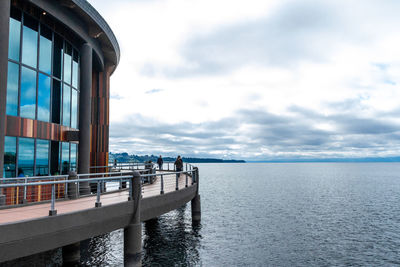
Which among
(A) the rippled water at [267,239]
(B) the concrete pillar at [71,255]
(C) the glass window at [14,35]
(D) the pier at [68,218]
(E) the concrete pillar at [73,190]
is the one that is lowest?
(A) the rippled water at [267,239]

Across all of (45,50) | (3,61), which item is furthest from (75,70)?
(3,61)

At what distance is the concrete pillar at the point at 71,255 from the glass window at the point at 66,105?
22.3 ft

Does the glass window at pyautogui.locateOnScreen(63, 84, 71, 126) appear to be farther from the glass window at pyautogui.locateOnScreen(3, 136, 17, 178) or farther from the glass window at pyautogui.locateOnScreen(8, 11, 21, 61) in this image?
the glass window at pyautogui.locateOnScreen(3, 136, 17, 178)

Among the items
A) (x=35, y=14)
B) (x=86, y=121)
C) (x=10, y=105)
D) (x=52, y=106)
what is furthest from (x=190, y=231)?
(x=35, y=14)

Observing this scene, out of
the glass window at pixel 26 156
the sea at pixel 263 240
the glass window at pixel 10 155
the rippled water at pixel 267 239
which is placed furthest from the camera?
the rippled water at pixel 267 239

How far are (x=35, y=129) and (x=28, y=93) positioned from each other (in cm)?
167

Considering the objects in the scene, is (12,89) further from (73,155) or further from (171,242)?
(171,242)

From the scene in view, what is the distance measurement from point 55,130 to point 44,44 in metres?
4.28

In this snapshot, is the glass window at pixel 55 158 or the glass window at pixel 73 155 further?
the glass window at pixel 73 155

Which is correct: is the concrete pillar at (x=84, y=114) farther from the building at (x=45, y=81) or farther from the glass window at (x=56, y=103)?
the glass window at (x=56, y=103)

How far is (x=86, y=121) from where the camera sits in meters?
18.0

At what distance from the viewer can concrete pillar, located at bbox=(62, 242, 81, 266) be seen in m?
14.5

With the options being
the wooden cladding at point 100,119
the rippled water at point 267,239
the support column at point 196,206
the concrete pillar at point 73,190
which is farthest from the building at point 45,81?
the support column at point 196,206

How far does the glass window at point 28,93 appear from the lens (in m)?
14.5
